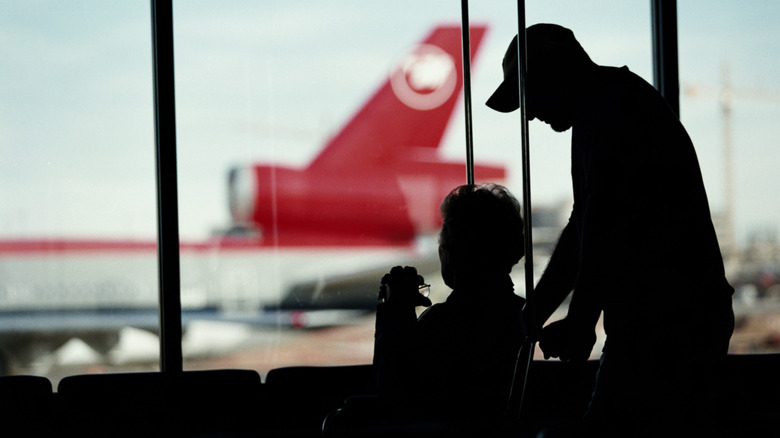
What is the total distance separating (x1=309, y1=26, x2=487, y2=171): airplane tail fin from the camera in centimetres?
862

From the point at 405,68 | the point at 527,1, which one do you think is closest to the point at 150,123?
the point at 527,1

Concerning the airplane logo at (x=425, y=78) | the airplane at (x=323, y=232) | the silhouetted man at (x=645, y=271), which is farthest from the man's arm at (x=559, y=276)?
the airplane logo at (x=425, y=78)

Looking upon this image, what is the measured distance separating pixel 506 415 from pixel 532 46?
0.64 meters

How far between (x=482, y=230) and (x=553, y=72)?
29 cm

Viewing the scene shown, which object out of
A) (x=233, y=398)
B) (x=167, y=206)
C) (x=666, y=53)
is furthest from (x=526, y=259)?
(x=666, y=53)

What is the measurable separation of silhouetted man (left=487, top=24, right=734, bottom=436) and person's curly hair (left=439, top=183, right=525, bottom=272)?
15 centimetres

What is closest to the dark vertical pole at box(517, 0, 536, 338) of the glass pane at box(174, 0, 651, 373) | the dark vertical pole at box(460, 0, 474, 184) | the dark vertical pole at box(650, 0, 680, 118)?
the dark vertical pole at box(460, 0, 474, 184)

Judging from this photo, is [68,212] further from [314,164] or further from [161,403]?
[314,164]

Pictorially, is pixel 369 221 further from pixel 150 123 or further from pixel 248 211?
pixel 150 123

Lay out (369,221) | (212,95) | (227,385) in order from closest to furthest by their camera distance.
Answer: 1. (227,385)
2. (212,95)
3. (369,221)

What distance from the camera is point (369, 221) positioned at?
27.7 feet

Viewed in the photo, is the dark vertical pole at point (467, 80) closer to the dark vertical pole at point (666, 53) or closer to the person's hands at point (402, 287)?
the person's hands at point (402, 287)

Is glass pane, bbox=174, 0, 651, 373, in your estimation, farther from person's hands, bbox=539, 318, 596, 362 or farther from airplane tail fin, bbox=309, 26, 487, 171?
person's hands, bbox=539, 318, 596, 362

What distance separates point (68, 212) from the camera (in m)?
4.77
